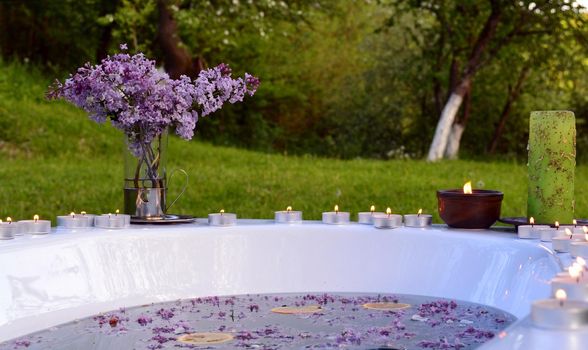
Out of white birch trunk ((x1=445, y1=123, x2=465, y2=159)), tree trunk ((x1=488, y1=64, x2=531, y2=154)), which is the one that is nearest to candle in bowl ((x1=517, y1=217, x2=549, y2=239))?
white birch trunk ((x1=445, y1=123, x2=465, y2=159))

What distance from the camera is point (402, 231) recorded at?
4574 mm

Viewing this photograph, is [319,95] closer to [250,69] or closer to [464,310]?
[250,69]

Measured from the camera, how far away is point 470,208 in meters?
4.43

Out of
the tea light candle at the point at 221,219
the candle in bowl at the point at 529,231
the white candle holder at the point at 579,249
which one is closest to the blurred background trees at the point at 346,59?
the tea light candle at the point at 221,219

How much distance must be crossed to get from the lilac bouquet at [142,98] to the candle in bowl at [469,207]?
102cm

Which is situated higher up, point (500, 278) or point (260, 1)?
point (260, 1)

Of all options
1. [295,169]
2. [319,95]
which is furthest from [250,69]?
[295,169]

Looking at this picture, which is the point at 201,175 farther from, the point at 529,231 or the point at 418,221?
the point at 529,231

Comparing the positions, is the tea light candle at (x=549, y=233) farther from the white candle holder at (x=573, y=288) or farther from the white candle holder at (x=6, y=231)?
the white candle holder at (x=6, y=231)

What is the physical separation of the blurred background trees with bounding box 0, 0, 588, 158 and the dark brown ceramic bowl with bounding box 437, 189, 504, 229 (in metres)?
8.15

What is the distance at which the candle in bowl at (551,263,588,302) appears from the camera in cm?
244

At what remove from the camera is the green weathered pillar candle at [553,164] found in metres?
4.33

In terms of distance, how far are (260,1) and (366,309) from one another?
957cm

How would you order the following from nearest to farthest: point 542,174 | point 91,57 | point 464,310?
1. point 464,310
2. point 542,174
3. point 91,57
